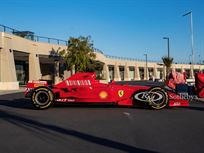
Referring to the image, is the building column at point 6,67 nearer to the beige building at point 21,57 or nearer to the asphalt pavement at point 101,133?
the beige building at point 21,57

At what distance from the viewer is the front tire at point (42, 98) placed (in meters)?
15.6

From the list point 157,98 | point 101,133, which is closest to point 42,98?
point 157,98

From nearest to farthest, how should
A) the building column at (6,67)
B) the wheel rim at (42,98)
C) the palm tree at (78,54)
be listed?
the wheel rim at (42,98), the building column at (6,67), the palm tree at (78,54)

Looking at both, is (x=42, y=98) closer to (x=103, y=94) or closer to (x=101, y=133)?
(x=103, y=94)

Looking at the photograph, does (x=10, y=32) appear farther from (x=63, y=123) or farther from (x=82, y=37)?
(x=63, y=123)

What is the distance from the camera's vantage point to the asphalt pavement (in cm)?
773

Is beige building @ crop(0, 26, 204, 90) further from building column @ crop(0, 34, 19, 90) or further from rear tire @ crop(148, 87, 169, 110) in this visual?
rear tire @ crop(148, 87, 169, 110)

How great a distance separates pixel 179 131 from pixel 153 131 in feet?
2.17

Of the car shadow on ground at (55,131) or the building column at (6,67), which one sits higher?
the building column at (6,67)

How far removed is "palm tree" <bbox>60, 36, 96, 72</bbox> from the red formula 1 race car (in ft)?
127

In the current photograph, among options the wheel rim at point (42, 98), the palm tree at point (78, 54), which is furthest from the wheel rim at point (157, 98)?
the palm tree at point (78, 54)

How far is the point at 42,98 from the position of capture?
15766 millimetres

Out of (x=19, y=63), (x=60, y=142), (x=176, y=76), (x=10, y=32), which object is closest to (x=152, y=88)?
(x=60, y=142)

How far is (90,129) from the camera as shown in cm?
1012
